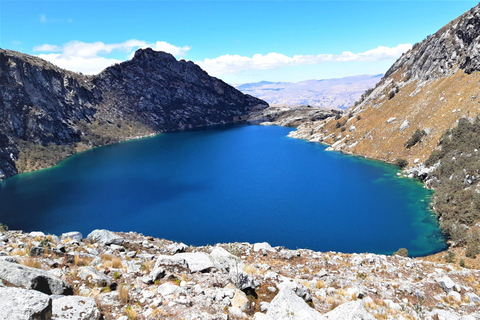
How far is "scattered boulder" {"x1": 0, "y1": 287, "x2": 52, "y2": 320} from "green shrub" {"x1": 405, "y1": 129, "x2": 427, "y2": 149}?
91835mm

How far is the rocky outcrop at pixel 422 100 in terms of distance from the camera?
75.6m

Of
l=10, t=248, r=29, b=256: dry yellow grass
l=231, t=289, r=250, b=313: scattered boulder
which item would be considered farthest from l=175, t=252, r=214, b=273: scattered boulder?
l=10, t=248, r=29, b=256: dry yellow grass

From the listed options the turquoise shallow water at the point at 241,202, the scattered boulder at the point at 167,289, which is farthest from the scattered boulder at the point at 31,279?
the turquoise shallow water at the point at 241,202

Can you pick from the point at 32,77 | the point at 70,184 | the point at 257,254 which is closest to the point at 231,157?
the point at 70,184

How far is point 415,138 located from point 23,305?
92556mm

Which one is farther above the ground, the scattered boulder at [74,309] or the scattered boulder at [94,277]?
the scattered boulder at [74,309]

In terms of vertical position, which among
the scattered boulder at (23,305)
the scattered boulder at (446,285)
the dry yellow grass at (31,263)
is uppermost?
the scattered boulder at (23,305)

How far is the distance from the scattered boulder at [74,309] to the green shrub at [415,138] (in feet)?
297

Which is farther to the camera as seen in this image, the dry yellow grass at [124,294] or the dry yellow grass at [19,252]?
the dry yellow grass at [19,252]

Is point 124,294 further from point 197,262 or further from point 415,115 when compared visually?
point 415,115

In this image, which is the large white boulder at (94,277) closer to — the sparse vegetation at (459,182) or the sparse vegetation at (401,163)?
the sparse vegetation at (459,182)

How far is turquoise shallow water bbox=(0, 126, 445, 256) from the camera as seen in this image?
44375mm

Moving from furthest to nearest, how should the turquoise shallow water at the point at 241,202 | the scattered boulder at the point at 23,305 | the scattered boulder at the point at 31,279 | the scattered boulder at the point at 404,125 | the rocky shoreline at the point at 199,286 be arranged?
the scattered boulder at the point at 404,125 < the turquoise shallow water at the point at 241,202 < the rocky shoreline at the point at 199,286 < the scattered boulder at the point at 31,279 < the scattered boulder at the point at 23,305

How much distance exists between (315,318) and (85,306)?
8698mm
